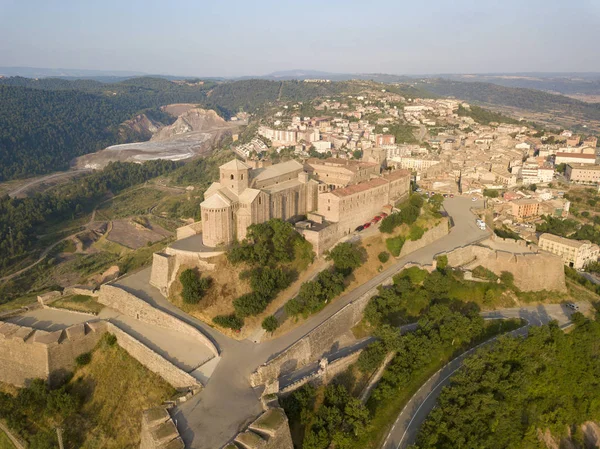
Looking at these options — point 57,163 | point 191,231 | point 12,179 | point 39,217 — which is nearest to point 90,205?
point 39,217

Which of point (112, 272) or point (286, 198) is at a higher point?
point (286, 198)

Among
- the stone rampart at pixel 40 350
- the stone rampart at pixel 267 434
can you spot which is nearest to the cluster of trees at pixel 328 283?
the stone rampart at pixel 267 434

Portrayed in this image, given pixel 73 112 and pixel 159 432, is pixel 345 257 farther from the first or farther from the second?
pixel 73 112

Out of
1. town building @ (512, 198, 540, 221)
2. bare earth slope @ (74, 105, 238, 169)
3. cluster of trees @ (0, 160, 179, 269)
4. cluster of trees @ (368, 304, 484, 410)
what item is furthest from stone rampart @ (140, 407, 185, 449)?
bare earth slope @ (74, 105, 238, 169)

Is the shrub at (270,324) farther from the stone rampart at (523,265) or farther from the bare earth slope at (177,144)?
the bare earth slope at (177,144)

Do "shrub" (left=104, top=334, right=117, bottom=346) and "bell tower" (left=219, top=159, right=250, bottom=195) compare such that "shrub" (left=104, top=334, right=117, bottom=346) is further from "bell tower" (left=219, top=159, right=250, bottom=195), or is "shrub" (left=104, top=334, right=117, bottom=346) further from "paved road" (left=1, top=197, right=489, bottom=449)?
"bell tower" (left=219, top=159, right=250, bottom=195)

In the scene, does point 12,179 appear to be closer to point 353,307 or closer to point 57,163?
point 57,163
